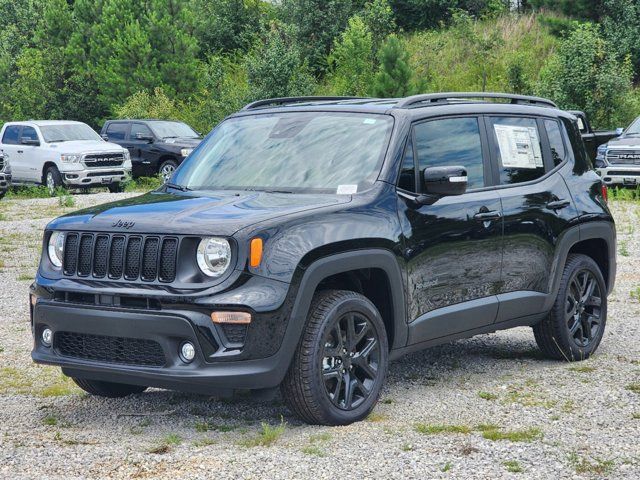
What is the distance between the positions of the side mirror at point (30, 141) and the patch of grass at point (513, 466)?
899 inches

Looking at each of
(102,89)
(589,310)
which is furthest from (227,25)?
(589,310)

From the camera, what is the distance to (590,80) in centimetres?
2856

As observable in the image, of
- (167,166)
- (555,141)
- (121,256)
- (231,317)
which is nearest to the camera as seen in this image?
(231,317)

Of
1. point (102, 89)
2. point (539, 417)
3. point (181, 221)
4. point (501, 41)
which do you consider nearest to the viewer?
point (181, 221)

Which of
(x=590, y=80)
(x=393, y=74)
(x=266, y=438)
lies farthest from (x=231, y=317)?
(x=393, y=74)

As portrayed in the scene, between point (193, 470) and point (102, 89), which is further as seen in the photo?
point (102, 89)

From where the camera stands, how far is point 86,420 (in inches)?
241

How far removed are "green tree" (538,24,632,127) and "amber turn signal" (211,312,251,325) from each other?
2421cm

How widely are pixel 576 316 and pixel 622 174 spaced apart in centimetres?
1524

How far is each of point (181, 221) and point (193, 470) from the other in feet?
4.15

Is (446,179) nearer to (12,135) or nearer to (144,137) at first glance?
(12,135)

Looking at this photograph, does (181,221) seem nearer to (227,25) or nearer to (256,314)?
(256,314)

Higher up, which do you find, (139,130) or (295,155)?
(295,155)

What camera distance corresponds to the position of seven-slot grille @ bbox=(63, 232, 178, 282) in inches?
216
